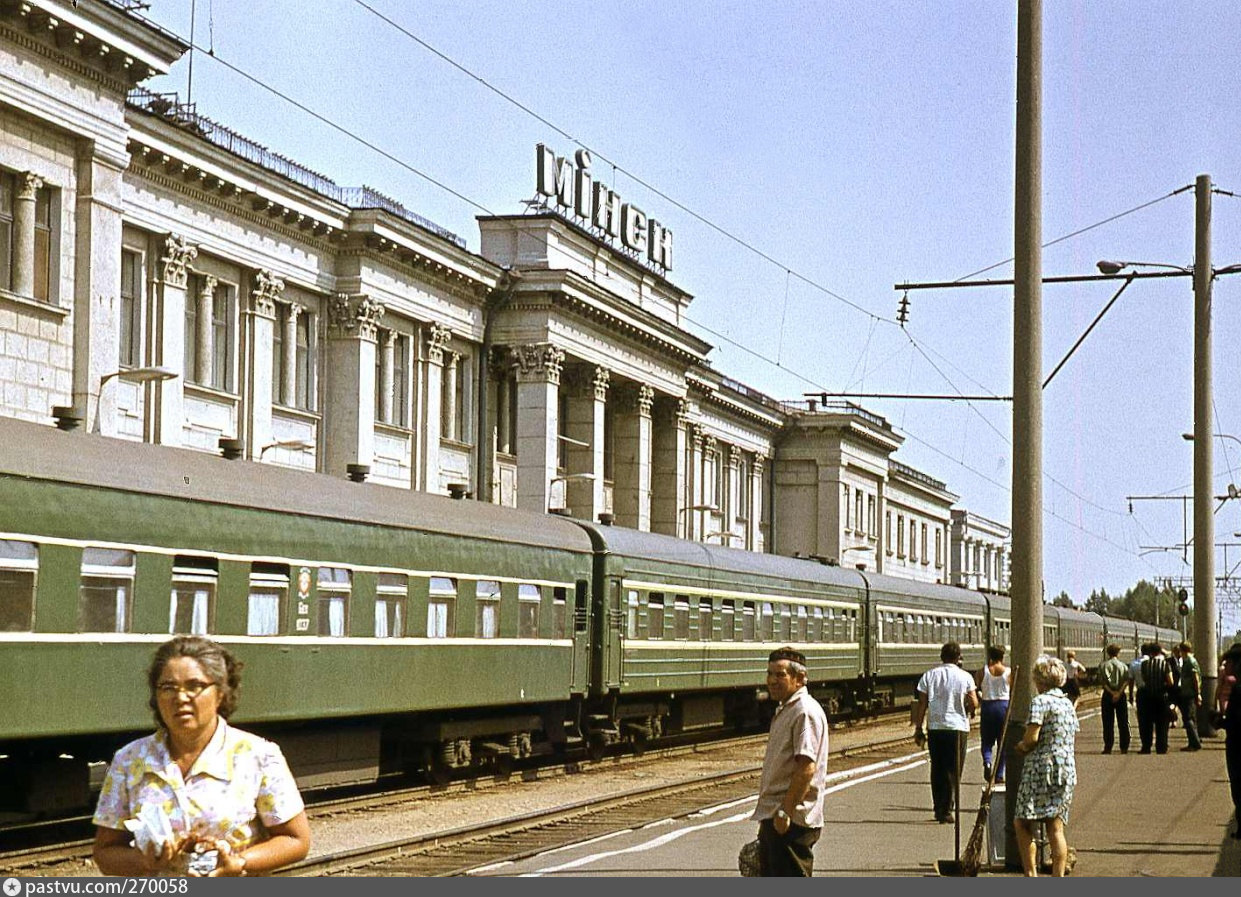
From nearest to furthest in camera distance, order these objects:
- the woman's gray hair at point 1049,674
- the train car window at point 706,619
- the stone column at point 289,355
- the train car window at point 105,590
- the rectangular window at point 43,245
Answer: the woman's gray hair at point 1049,674
the train car window at point 105,590
the train car window at point 706,619
the rectangular window at point 43,245
the stone column at point 289,355

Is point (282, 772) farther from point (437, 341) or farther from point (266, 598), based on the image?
point (437, 341)

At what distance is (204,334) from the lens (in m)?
41.5

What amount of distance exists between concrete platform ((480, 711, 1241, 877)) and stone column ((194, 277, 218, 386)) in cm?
2028

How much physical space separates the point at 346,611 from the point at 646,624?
989 cm

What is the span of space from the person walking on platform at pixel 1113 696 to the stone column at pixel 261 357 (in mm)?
19254

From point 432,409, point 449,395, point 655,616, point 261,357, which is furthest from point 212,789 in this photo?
point 449,395

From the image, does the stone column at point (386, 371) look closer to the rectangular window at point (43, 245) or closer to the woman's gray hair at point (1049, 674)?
the rectangular window at point (43, 245)

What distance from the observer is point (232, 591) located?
17.9m

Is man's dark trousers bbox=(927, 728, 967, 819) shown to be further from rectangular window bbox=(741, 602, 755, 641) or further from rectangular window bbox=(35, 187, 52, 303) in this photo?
rectangular window bbox=(35, 187, 52, 303)

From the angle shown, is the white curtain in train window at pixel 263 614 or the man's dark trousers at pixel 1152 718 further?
the man's dark trousers at pixel 1152 718

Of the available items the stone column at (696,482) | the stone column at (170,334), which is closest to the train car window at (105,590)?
the stone column at (170,334)

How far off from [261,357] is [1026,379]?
31.1m

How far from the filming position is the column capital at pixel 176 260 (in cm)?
3934
